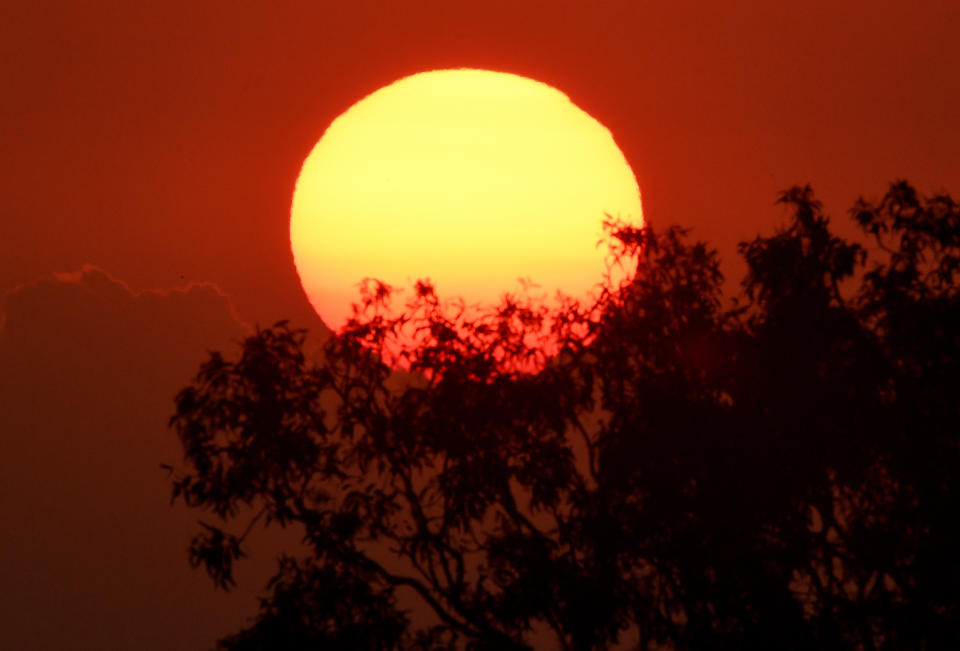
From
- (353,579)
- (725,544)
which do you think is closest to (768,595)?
(725,544)

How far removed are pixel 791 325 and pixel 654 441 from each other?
2231 millimetres

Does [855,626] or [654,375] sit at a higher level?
[654,375]

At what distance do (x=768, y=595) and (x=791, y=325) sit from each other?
3.34 metres

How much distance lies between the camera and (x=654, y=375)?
26.5 meters

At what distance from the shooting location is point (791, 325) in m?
26.3

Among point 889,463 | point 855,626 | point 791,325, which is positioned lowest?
point 855,626

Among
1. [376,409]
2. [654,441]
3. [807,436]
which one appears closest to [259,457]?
[376,409]

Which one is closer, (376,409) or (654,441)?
(654,441)

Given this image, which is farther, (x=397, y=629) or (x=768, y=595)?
(x=397, y=629)

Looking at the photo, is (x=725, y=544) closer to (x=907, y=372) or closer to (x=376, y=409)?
(x=907, y=372)

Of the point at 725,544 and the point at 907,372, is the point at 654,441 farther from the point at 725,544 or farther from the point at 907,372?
the point at 907,372

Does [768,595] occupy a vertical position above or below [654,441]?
below

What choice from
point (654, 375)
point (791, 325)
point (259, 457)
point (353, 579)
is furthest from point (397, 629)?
point (791, 325)

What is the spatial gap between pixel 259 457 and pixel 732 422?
5808 millimetres
